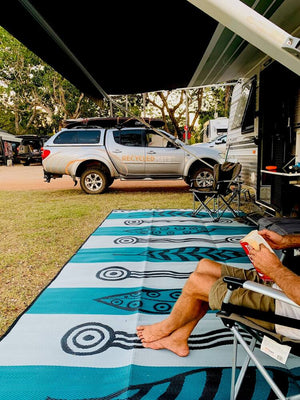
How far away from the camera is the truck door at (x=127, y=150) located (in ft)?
28.1

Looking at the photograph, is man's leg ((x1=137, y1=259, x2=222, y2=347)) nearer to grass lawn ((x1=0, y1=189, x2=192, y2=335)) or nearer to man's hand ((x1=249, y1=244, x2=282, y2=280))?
man's hand ((x1=249, y1=244, x2=282, y2=280))

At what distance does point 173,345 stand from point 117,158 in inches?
270

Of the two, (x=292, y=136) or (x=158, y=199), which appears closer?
(x=292, y=136)

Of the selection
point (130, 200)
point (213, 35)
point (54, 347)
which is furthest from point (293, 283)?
point (130, 200)

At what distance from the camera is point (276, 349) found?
148 cm

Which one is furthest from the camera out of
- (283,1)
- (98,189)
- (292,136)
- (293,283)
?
(98,189)

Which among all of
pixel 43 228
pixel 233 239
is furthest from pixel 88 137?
pixel 233 239

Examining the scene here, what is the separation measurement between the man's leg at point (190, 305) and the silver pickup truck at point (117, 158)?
21.4ft

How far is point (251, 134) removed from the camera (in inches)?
223

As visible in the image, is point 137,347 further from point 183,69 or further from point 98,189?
point 98,189

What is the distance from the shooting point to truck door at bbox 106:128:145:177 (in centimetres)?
857

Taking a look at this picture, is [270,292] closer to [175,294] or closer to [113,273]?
[175,294]

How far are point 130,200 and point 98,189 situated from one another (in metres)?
1.23

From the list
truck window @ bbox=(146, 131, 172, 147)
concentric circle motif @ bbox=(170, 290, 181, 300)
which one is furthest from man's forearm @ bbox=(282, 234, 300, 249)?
truck window @ bbox=(146, 131, 172, 147)
